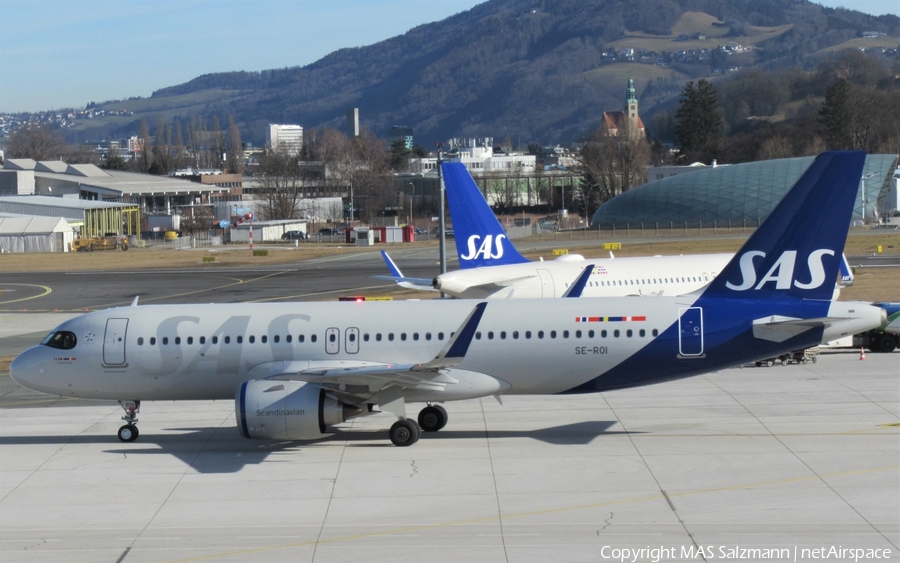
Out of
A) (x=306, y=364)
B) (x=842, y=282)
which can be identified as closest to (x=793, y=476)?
(x=306, y=364)

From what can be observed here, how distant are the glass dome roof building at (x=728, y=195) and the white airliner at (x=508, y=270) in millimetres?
94460

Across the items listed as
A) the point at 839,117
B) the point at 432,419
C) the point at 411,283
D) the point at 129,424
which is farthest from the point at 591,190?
the point at 129,424

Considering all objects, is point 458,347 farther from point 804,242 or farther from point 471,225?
point 471,225

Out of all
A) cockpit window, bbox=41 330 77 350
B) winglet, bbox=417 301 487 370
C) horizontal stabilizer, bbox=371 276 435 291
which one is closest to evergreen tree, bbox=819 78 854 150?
horizontal stabilizer, bbox=371 276 435 291

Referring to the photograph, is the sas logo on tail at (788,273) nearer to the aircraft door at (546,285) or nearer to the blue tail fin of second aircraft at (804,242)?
the blue tail fin of second aircraft at (804,242)

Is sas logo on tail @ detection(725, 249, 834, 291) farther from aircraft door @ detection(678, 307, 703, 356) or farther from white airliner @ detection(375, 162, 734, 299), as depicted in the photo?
white airliner @ detection(375, 162, 734, 299)

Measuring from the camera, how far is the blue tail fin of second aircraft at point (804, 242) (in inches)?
931

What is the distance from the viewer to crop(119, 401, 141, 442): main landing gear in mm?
25625

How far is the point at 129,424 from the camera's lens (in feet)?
84.7

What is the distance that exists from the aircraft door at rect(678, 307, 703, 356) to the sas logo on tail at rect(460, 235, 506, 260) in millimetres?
16840

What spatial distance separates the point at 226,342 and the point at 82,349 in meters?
3.86

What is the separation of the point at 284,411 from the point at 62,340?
7.00 meters

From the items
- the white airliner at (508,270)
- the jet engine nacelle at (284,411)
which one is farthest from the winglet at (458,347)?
the white airliner at (508,270)

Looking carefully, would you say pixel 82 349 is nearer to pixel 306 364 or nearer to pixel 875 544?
pixel 306 364
